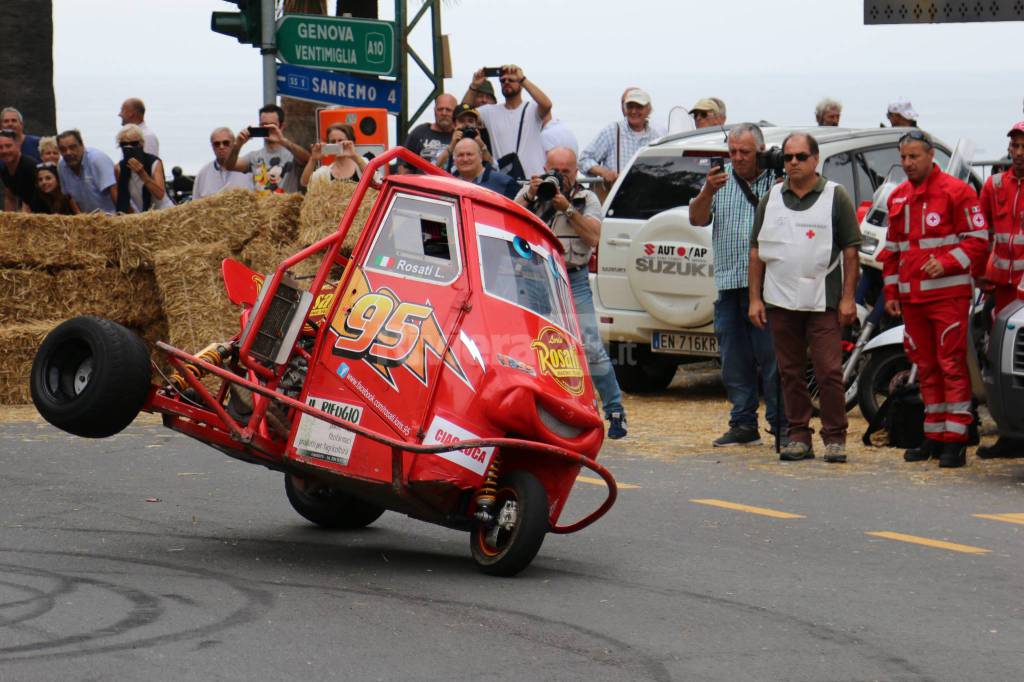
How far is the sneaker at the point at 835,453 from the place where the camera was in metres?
12.1

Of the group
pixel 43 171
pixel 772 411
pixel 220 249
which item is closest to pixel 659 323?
pixel 772 411

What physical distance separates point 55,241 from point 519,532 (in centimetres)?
903

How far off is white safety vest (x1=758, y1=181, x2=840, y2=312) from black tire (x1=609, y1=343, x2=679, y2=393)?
3773 mm

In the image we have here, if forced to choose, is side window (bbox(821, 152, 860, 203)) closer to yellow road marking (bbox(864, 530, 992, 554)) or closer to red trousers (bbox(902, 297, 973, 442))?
red trousers (bbox(902, 297, 973, 442))

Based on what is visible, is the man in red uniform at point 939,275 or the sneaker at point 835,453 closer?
the man in red uniform at point 939,275

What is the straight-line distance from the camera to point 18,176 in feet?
57.3

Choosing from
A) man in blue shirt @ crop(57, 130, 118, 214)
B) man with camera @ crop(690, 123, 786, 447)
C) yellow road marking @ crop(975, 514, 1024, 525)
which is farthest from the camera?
man in blue shirt @ crop(57, 130, 118, 214)

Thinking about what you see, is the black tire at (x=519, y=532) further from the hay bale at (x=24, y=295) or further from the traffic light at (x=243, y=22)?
the traffic light at (x=243, y=22)

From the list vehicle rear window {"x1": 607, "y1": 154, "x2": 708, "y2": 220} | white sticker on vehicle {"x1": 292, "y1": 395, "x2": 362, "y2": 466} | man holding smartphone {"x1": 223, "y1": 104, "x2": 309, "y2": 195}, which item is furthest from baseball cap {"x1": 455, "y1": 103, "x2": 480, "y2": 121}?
white sticker on vehicle {"x1": 292, "y1": 395, "x2": 362, "y2": 466}

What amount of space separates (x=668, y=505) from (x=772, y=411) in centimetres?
276

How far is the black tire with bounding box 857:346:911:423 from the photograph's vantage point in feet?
43.7

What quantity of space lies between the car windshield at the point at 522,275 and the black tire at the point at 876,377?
16.8 feet

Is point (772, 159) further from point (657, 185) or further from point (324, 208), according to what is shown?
point (324, 208)

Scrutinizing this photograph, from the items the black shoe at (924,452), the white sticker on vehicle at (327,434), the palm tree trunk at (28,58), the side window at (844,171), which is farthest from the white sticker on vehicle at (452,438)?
the palm tree trunk at (28,58)
